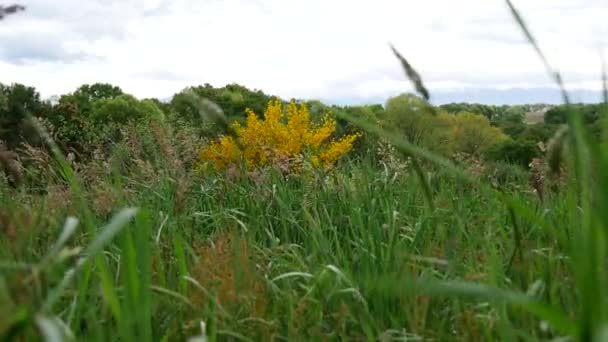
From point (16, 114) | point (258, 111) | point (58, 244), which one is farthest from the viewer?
point (258, 111)

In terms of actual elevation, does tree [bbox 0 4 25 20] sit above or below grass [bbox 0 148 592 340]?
above

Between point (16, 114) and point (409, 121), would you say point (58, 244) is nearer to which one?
point (409, 121)

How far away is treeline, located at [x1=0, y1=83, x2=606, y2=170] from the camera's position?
310 centimetres

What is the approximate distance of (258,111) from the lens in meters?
16.9

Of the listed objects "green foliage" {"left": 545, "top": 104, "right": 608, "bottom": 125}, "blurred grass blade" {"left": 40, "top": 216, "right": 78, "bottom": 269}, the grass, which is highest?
"green foliage" {"left": 545, "top": 104, "right": 608, "bottom": 125}

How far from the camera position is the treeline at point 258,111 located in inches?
122

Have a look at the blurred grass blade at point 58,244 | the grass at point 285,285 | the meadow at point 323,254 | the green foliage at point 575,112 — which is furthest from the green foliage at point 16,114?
the blurred grass blade at point 58,244

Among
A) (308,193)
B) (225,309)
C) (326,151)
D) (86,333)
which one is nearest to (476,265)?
(225,309)

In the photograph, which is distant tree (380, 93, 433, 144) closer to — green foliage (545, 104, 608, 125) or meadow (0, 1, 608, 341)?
meadow (0, 1, 608, 341)

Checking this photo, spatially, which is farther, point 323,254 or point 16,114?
point 16,114

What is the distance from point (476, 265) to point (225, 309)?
0.91m

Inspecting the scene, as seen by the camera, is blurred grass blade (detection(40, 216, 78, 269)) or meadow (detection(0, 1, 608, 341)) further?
meadow (detection(0, 1, 608, 341))

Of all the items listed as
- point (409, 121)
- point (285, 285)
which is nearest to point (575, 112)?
point (285, 285)

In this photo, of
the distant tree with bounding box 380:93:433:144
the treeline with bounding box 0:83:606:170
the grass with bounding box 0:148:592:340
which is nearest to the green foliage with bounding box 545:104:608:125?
the treeline with bounding box 0:83:606:170
